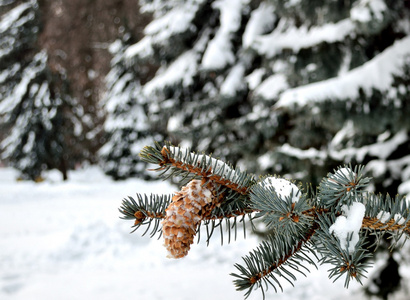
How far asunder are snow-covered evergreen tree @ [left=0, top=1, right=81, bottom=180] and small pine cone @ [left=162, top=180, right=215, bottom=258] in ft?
59.8

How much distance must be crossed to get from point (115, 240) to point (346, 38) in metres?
4.58

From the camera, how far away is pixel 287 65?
408 cm

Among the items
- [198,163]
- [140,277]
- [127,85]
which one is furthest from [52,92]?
[198,163]

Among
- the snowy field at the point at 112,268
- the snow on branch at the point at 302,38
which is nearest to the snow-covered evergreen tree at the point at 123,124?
the snowy field at the point at 112,268

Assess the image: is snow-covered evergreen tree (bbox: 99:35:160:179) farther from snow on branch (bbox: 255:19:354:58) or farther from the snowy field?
snow on branch (bbox: 255:19:354:58)

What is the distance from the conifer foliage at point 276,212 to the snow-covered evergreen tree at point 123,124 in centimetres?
1367

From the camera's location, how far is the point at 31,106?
17.5 meters

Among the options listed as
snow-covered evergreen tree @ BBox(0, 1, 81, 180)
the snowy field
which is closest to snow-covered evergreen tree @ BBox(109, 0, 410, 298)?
the snowy field

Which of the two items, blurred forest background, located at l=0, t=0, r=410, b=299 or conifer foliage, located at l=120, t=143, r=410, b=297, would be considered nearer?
conifer foliage, located at l=120, t=143, r=410, b=297

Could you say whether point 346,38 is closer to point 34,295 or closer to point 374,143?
point 374,143

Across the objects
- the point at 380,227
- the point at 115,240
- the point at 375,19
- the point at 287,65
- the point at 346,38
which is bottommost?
the point at 115,240

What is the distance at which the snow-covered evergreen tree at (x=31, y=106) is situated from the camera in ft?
57.3

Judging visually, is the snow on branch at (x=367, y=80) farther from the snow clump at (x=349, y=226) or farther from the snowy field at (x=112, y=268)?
the snow clump at (x=349, y=226)

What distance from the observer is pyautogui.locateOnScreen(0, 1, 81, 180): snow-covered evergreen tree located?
1747cm
